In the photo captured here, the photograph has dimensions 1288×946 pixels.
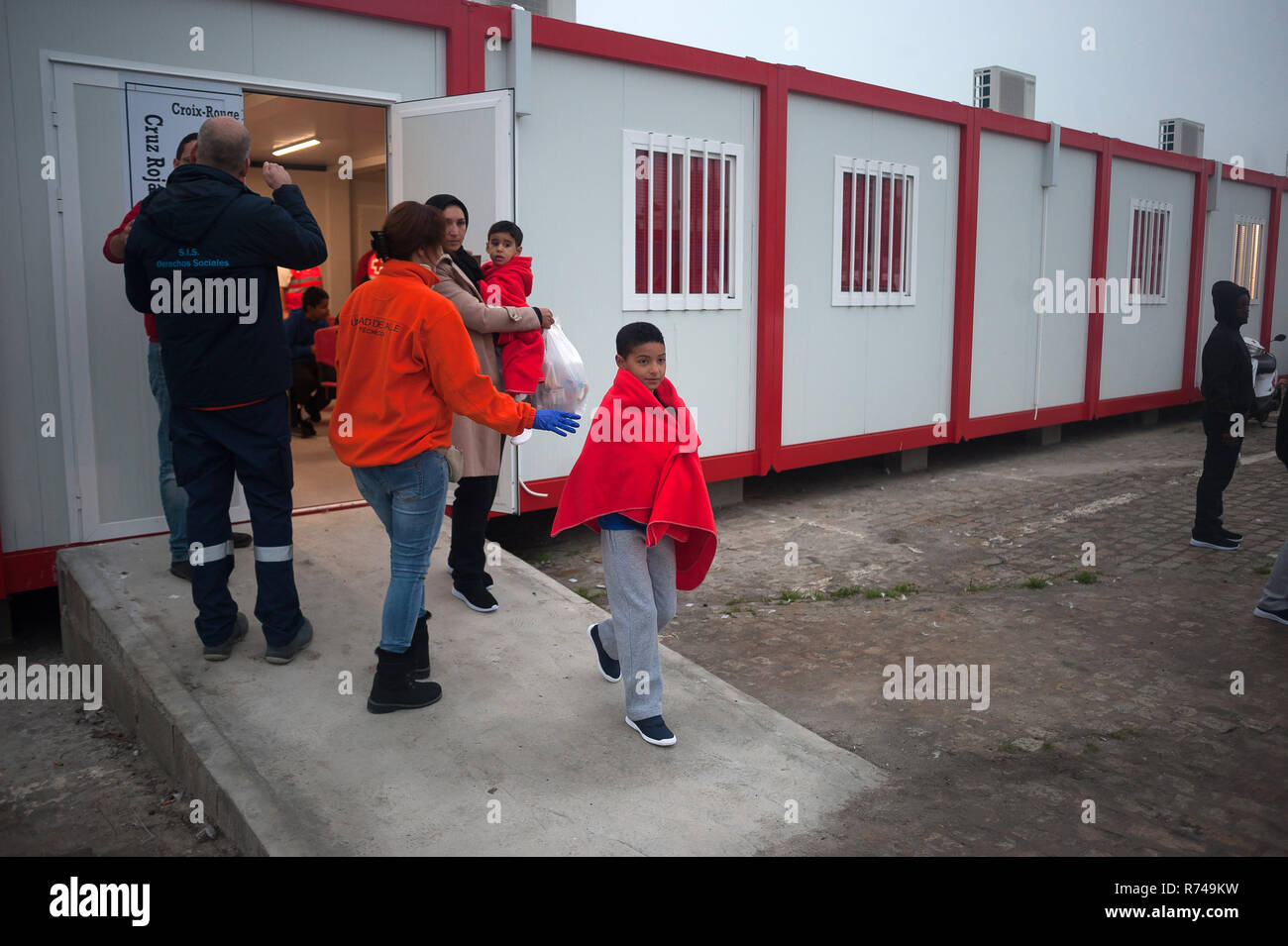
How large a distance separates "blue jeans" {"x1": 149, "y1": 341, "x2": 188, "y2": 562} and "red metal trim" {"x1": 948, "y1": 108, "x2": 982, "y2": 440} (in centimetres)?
839

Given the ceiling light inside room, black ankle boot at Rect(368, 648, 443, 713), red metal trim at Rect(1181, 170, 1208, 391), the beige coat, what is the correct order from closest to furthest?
black ankle boot at Rect(368, 648, 443, 713)
the beige coat
the ceiling light inside room
red metal trim at Rect(1181, 170, 1208, 391)

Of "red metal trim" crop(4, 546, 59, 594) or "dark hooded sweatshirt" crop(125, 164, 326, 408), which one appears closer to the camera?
"dark hooded sweatshirt" crop(125, 164, 326, 408)

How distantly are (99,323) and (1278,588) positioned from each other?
7.00 metres

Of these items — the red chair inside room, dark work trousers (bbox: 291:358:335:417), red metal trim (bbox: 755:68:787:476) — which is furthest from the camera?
dark work trousers (bbox: 291:358:335:417)

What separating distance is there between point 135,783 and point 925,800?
10.3 ft

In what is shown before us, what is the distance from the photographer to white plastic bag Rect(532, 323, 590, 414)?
17.5ft

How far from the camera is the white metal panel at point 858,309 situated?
30.7ft

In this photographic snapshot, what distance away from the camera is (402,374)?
377 cm

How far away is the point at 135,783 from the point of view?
410 cm
